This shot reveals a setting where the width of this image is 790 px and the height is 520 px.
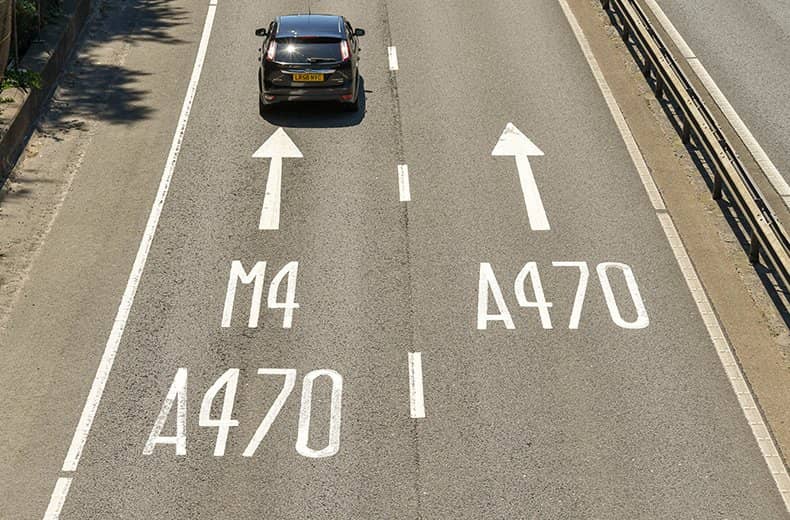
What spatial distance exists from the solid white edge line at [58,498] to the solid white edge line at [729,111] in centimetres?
1281

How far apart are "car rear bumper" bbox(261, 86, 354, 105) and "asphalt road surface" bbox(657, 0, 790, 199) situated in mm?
7845

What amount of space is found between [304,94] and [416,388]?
9.28 metres

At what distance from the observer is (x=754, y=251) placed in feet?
62.3

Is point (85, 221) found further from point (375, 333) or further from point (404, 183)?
point (375, 333)

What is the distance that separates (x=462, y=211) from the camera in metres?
20.5

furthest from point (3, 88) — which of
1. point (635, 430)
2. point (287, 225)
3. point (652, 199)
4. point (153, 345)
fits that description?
point (635, 430)

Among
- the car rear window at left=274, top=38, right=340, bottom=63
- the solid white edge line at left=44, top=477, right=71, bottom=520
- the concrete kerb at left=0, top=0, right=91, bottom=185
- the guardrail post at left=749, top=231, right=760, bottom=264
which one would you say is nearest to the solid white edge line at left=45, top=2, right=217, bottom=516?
the solid white edge line at left=44, top=477, right=71, bottom=520

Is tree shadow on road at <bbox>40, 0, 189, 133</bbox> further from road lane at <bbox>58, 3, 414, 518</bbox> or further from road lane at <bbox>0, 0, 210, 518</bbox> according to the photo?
road lane at <bbox>58, 3, 414, 518</bbox>

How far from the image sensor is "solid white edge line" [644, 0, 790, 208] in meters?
21.9

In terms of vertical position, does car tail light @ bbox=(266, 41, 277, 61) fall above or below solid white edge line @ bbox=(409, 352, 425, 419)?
below

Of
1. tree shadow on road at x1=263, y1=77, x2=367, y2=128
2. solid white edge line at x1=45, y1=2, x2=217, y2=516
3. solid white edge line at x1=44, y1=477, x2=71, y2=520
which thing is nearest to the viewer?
solid white edge line at x1=44, y1=477, x2=71, y2=520

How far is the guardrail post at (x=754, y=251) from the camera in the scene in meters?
19.0

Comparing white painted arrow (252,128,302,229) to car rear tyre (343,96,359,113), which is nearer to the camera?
white painted arrow (252,128,302,229)

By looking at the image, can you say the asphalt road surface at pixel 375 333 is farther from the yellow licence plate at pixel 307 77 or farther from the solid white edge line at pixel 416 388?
the yellow licence plate at pixel 307 77
